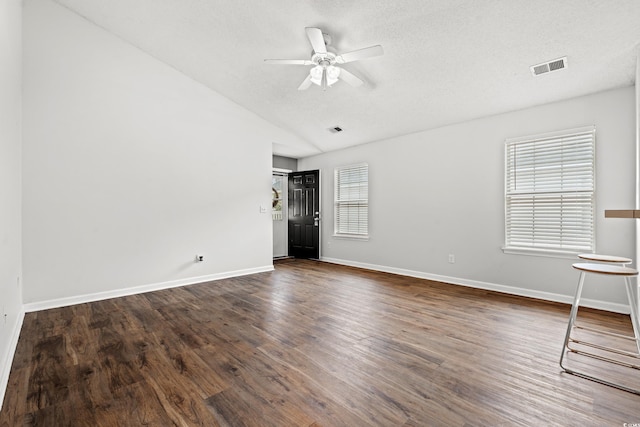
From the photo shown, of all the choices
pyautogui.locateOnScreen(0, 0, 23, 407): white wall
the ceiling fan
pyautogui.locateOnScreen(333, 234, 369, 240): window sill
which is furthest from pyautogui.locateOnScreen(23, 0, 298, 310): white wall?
the ceiling fan

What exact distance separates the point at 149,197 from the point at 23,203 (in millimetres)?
1292

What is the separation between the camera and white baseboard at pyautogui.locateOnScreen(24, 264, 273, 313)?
3440mm

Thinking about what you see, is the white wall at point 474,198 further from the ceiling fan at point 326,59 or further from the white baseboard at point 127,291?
the white baseboard at point 127,291

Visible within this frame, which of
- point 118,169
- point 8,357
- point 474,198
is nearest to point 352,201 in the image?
point 474,198

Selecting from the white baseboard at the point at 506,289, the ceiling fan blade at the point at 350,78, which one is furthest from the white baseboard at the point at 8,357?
the white baseboard at the point at 506,289

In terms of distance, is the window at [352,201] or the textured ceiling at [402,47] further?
the window at [352,201]

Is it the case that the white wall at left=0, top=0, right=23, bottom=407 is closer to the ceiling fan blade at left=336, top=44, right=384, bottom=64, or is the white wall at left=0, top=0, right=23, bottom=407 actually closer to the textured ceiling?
the textured ceiling

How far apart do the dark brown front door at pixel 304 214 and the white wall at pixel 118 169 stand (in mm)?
1932

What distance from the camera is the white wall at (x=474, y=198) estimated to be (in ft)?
11.1

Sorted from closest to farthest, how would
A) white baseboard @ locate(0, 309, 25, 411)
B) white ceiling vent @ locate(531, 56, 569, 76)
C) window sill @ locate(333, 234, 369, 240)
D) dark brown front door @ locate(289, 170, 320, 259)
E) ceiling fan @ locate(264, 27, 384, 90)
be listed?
white baseboard @ locate(0, 309, 25, 411), ceiling fan @ locate(264, 27, 384, 90), white ceiling vent @ locate(531, 56, 569, 76), window sill @ locate(333, 234, 369, 240), dark brown front door @ locate(289, 170, 320, 259)

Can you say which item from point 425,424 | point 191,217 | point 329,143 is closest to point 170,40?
point 191,217

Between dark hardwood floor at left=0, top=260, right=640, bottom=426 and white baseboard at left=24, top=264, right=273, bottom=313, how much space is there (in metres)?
0.19

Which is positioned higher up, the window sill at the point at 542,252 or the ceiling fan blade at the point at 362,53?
the ceiling fan blade at the point at 362,53

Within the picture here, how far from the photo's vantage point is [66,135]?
3.62 m
